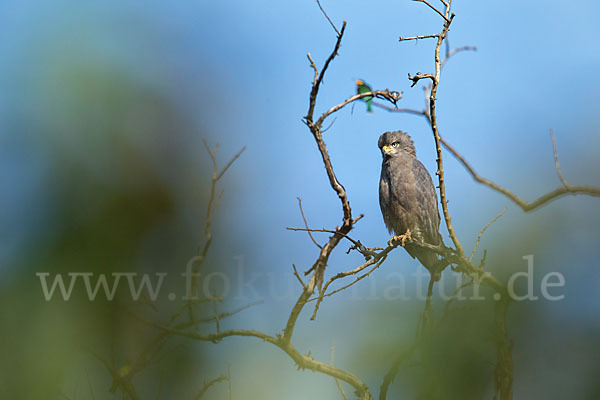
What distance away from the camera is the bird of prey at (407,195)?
574 centimetres

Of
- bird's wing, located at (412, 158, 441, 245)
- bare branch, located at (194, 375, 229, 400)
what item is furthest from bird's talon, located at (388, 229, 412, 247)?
bare branch, located at (194, 375, 229, 400)

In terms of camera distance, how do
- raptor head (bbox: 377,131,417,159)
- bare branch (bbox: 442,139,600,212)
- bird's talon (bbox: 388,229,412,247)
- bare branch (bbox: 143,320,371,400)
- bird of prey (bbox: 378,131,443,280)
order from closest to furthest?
bare branch (bbox: 442,139,600,212), bare branch (bbox: 143,320,371,400), bird's talon (bbox: 388,229,412,247), bird of prey (bbox: 378,131,443,280), raptor head (bbox: 377,131,417,159)

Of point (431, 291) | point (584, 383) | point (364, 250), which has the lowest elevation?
point (584, 383)

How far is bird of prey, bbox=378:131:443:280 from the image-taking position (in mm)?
5742

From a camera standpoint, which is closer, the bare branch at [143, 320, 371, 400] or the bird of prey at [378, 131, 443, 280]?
the bare branch at [143, 320, 371, 400]

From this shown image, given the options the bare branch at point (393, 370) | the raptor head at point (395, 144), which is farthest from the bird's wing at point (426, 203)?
the bare branch at point (393, 370)

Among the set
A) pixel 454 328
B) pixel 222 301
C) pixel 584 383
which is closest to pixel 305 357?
pixel 222 301

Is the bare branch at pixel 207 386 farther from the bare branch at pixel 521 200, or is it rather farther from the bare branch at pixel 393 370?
the bare branch at pixel 521 200

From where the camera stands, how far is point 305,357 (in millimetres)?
3852

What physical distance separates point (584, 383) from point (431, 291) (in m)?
1.20

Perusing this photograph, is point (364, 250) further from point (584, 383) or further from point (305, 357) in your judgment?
point (584, 383)

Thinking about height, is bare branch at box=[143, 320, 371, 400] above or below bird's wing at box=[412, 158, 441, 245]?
below

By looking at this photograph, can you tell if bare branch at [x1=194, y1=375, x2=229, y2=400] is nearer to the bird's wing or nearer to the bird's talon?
the bird's talon

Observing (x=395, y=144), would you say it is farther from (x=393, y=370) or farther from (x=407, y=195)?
(x=393, y=370)
